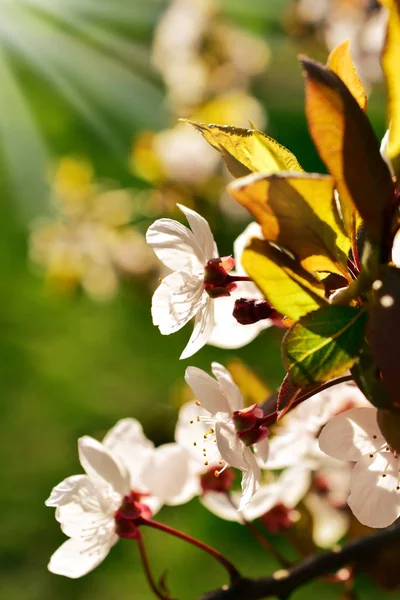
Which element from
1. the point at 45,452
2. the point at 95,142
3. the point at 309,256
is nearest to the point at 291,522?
the point at 309,256

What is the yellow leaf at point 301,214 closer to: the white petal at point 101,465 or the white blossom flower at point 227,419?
the white blossom flower at point 227,419

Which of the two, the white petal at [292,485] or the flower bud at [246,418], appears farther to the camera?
the white petal at [292,485]

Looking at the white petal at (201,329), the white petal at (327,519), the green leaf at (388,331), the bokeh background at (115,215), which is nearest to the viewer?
the green leaf at (388,331)

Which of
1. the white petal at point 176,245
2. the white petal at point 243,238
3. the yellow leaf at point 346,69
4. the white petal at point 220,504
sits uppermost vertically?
the yellow leaf at point 346,69

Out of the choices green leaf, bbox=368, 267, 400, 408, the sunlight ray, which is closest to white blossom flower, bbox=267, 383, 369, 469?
green leaf, bbox=368, 267, 400, 408

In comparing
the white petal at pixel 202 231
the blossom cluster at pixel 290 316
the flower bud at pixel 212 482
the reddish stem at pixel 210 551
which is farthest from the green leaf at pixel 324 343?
the flower bud at pixel 212 482

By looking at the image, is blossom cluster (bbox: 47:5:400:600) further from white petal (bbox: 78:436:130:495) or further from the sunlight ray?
the sunlight ray
